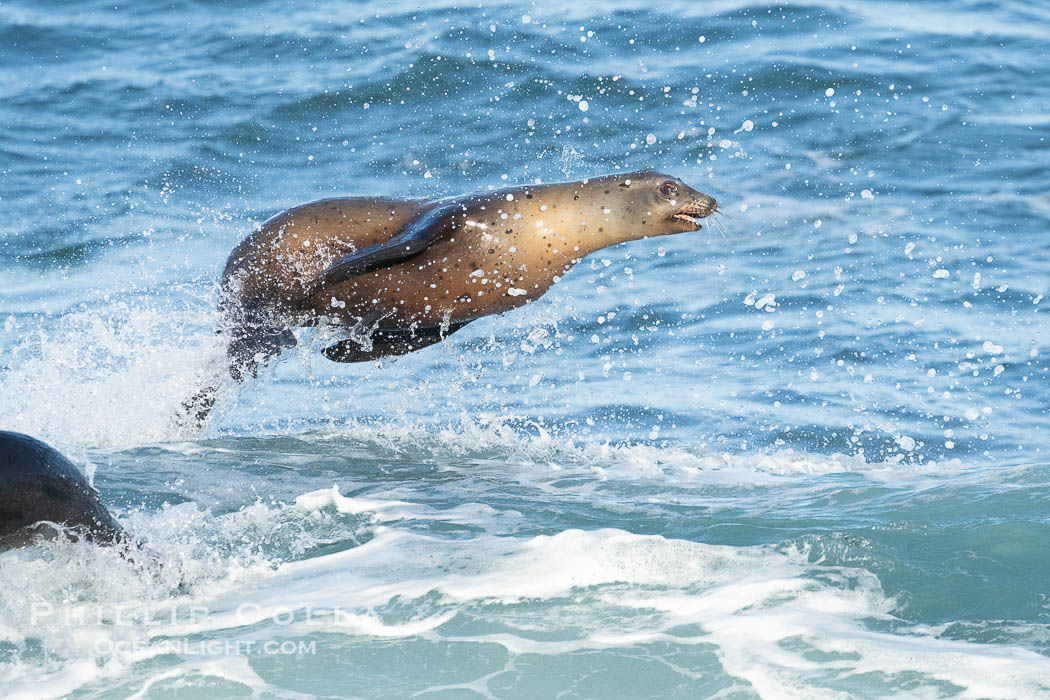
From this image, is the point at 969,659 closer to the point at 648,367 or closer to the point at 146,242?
the point at 648,367

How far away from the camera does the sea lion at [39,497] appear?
4484 millimetres

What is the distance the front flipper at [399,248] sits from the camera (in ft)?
22.0

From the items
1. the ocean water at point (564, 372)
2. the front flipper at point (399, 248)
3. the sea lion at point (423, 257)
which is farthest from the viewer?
the sea lion at point (423, 257)

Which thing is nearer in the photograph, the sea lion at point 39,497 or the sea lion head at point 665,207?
the sea lion at point 39,497

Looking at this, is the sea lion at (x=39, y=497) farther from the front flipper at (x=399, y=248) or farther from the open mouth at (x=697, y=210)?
the open mouth at (x=697, y=210)

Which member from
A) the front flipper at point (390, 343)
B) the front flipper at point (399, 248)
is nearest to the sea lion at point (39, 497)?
the front flipper at point (399, 248)

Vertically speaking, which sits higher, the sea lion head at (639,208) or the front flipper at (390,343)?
the sea lion head at (639,208)

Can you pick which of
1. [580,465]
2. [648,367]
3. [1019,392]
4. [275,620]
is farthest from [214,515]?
[1019,392]

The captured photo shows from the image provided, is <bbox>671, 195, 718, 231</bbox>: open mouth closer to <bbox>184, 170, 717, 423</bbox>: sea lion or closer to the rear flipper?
<bbox>184, 170, 717, 423</bbox>: sea lion

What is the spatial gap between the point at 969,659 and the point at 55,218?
414 inches

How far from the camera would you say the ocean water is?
4.62 meters

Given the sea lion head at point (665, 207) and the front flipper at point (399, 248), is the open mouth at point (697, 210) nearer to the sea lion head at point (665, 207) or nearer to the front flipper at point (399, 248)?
the sea lion head at point (665, 207)

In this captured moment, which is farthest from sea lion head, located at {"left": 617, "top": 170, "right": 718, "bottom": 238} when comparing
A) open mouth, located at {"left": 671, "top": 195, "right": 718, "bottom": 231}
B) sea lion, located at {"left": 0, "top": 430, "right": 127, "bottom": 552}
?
sea lion, located at {"left": 0, "top": 430, "right": 127, "bottom": 552}

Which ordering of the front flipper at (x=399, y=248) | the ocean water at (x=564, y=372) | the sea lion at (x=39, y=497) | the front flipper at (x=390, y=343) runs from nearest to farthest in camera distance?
the sea lion at (x=39, y=497)
the ocean water at (x=564, y=372)
the front flipper at (x=399, y=248)
the front flipper at (x=390, y=343)
